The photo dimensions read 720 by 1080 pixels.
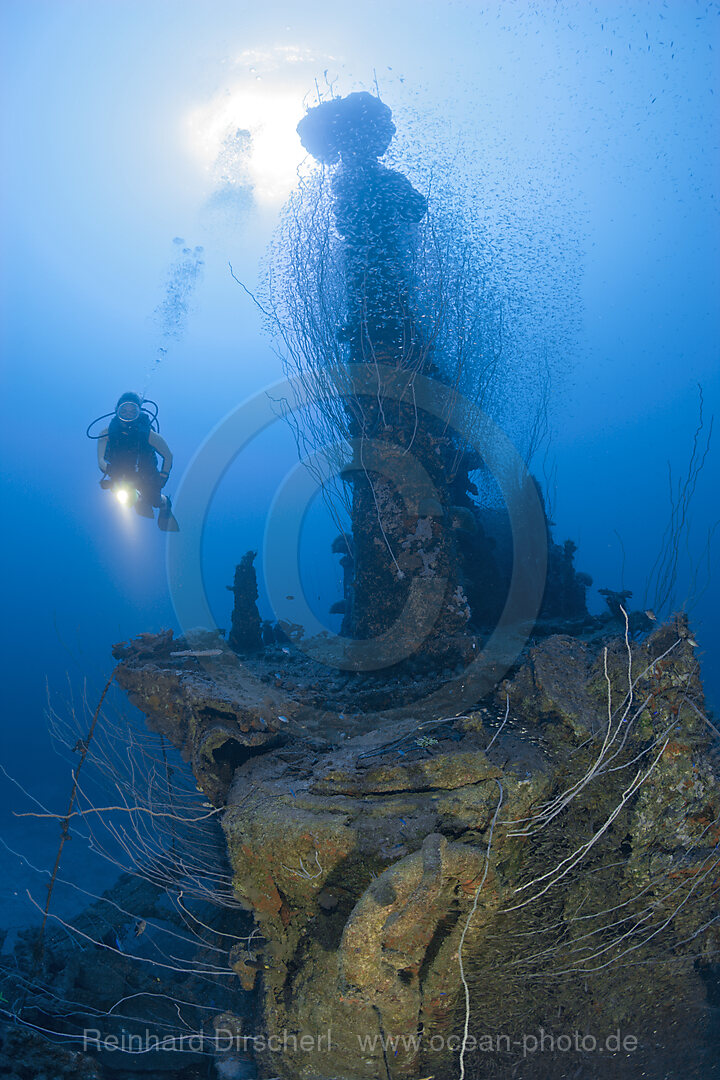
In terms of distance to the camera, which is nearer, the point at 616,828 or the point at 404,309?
the point at 616,828

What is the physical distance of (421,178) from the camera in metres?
9.67

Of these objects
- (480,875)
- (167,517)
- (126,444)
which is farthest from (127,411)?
(480,875)

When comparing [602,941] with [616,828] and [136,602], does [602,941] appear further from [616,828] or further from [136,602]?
[136,602]

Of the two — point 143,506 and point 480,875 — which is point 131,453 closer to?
point 143,506

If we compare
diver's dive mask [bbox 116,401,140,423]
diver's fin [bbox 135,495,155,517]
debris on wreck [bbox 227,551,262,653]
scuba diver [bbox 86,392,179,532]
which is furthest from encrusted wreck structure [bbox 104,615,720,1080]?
diver's dive mask [bbox 116,401,140,423]

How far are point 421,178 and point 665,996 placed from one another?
1257 cm

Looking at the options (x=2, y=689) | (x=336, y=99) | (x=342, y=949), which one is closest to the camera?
(x=342, y=949)

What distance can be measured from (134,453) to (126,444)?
17 centimetres

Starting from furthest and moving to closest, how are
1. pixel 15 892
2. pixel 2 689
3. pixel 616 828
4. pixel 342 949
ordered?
1. pixel 2 689
2. pixel 15 892
3. pixel 616 828
4. pixel 342 949

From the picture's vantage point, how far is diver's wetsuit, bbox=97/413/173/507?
7.08m

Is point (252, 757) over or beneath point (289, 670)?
beneath

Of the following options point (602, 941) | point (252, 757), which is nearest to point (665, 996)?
point (602, 941)

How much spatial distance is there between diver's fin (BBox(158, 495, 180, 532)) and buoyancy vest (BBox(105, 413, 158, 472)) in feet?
2.73

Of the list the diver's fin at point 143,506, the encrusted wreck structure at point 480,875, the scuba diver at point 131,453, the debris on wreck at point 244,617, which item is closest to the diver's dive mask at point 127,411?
the scuba diver at point 131,453
